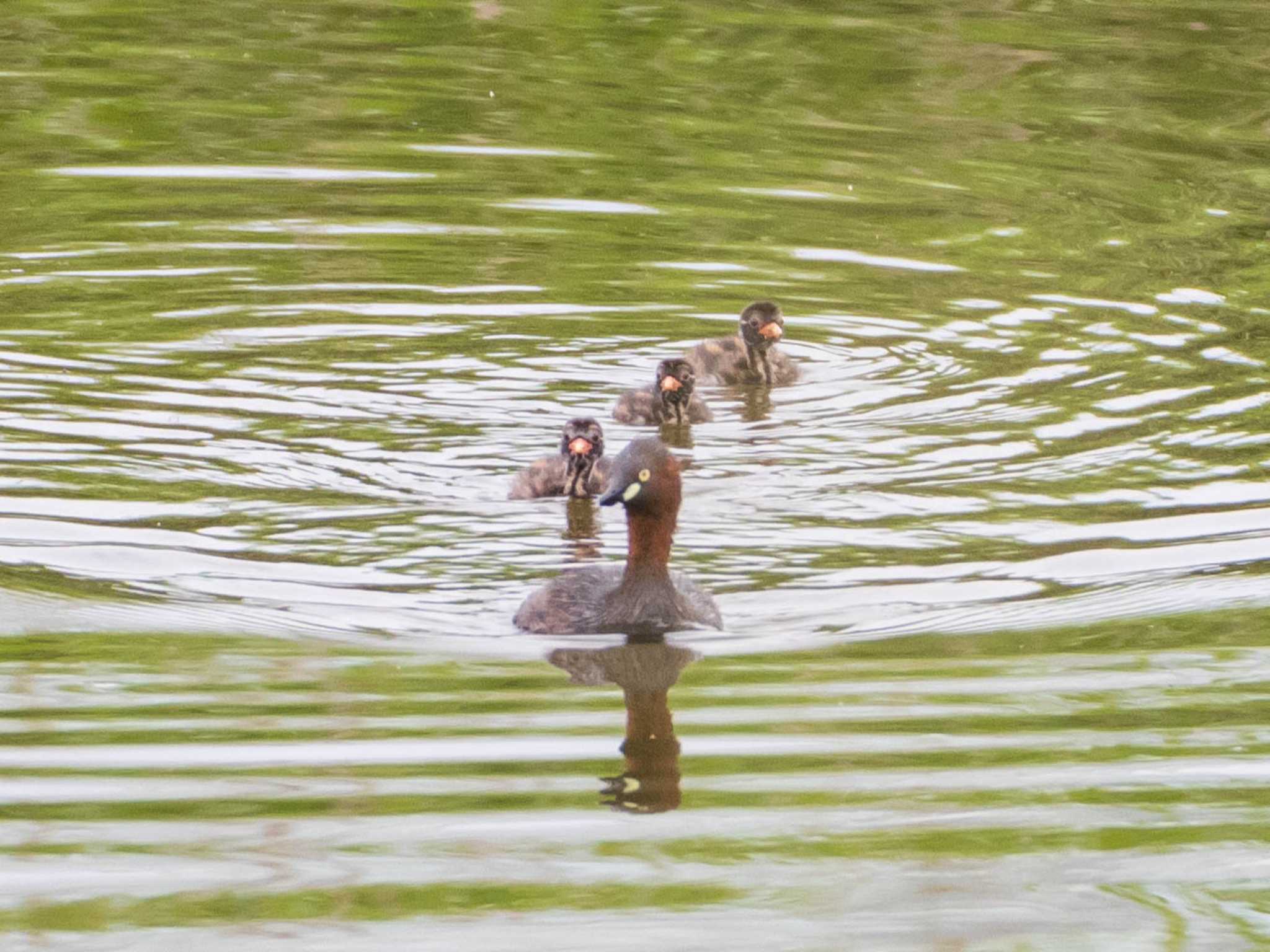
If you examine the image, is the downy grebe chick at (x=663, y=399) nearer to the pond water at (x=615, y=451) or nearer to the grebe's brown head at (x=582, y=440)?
the pond water at (x=615, y=451)

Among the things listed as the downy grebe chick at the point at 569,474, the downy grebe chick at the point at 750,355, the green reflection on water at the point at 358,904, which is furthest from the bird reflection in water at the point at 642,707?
the downy grebe chick at the point at 750,355

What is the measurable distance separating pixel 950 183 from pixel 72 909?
1090 centimetres

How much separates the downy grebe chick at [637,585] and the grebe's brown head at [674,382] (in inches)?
103

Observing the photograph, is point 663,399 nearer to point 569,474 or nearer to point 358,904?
point 569,474

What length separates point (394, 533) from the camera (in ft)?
28.7

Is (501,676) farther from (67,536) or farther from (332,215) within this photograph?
(332,215)

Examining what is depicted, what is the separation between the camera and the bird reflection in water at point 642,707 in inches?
238

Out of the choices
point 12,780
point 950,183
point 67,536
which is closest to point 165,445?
point 67,536

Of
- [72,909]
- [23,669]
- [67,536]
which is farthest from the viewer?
[67,536]

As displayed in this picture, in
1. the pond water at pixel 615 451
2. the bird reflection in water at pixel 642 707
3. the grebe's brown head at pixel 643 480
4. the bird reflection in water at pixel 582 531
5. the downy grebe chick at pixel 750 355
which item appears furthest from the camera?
the downy grebe chick at pixel 750 355

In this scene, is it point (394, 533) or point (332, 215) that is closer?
point (394, 533)

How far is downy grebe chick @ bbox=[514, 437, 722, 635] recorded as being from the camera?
7.75 meters

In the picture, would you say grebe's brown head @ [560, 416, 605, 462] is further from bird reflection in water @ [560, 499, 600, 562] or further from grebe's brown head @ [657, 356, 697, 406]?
grebe's brown head @ [657, 356, 697, 406]

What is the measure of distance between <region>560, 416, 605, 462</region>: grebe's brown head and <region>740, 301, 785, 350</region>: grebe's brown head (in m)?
1.90
